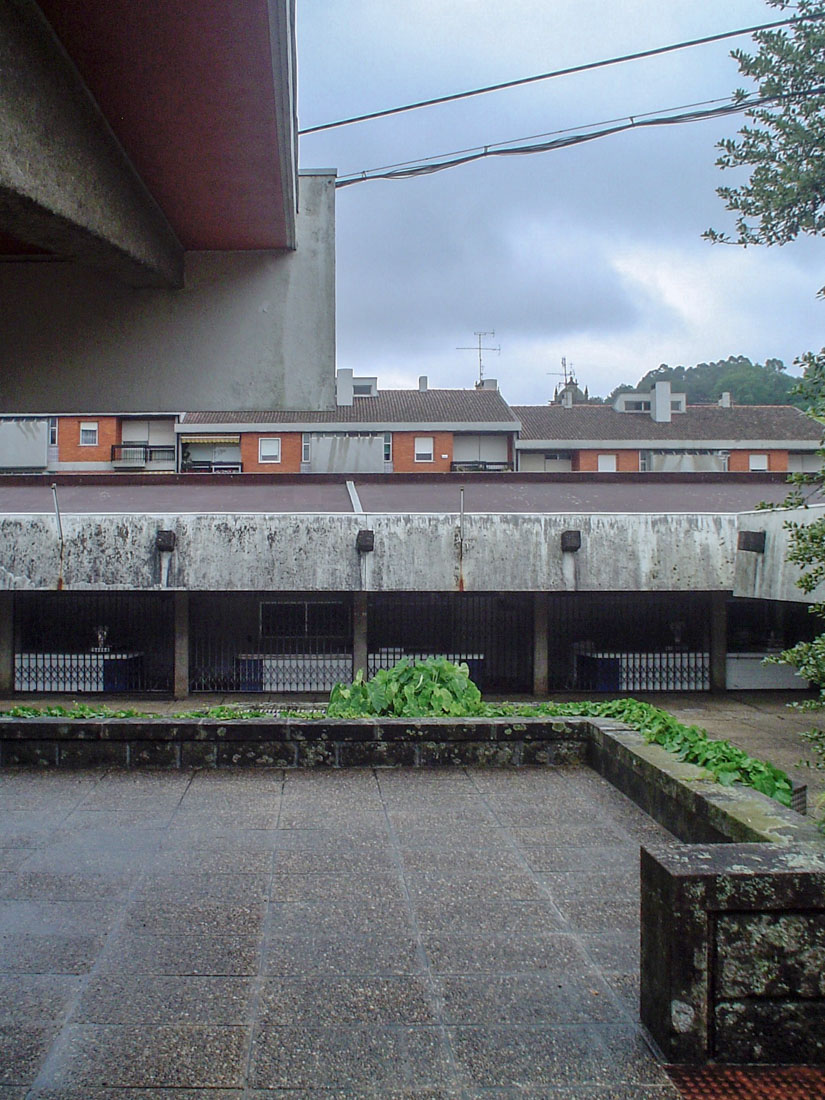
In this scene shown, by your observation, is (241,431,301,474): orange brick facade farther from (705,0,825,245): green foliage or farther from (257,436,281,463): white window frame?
(705,0,825,245): green foliage

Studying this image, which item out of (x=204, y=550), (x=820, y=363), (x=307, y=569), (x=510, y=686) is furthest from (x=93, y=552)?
(x=820, y=363)

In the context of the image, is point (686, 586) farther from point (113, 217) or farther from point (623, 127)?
point (113, 217)

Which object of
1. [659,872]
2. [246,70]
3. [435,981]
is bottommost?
[435,981]

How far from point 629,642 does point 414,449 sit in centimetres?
2506

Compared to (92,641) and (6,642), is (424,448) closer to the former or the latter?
(92,641)

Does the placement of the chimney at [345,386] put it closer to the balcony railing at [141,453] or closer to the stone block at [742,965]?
the balcony railing at [141,453]

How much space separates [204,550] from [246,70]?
13.2 m

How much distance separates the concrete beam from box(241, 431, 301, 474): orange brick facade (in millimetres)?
37985

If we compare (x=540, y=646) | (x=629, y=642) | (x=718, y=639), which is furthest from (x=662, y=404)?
(x=540, y=646)

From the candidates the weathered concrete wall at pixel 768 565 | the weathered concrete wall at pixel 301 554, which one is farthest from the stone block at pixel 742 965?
the weathered concrete wall at pixel 301 554

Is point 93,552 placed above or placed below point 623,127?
below

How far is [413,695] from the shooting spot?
786cm

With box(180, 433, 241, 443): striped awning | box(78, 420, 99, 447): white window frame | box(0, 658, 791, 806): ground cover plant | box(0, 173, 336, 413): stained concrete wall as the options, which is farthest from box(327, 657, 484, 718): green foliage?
box(78, 420, 99, 447): white window frame

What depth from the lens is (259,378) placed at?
492 cm
